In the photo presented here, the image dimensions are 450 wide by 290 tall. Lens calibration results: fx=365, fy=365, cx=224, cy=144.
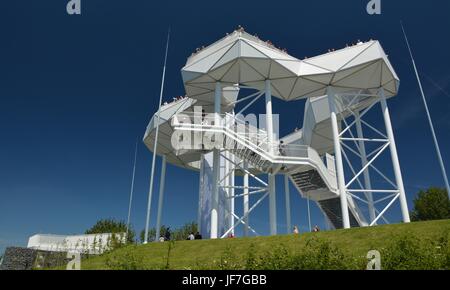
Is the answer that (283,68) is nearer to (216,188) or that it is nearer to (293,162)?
(293,162)

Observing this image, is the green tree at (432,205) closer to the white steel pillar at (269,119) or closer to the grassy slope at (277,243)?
the white steel pillar at (269,119)

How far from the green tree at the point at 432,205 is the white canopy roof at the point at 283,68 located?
34.2 metres

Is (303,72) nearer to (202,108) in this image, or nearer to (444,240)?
(202,108)

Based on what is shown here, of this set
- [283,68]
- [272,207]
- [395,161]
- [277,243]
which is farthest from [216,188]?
[395,161]

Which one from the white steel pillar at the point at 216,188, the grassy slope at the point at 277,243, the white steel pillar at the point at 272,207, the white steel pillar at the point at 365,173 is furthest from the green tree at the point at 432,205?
the grassy slope at the point at 277,243

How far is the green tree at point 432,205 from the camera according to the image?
54.2 m

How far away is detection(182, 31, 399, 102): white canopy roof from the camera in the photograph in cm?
2580

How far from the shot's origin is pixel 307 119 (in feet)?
115

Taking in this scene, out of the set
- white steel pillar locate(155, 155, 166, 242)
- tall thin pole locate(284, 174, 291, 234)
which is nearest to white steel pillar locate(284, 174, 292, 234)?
tall thin pole locate(284, 174, 291, 234)

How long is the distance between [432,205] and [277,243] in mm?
50018

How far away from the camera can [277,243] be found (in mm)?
15242

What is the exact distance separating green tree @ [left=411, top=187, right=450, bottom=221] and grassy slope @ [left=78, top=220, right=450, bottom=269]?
4584 centimetres
